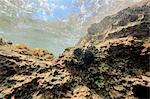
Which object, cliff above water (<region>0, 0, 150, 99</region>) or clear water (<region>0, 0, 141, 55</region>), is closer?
cliff above water (<region>0, 0, 150, 99</region>)

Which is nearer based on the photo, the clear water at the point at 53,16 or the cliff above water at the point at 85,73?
the cliff above water at the point at 85,73

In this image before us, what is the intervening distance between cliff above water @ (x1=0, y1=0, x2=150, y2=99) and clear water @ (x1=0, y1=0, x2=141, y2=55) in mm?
22304

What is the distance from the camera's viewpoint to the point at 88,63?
834 cm

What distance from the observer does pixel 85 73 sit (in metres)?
8.16

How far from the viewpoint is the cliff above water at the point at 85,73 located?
24.9ft

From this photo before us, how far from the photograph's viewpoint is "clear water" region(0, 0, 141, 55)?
113 feet

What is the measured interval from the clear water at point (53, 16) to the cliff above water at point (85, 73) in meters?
22.3

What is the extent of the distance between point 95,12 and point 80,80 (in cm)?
2797

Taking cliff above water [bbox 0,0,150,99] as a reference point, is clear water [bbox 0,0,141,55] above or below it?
above

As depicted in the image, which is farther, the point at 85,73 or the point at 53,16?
the point at 53,16

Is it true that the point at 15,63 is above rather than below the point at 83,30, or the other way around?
below

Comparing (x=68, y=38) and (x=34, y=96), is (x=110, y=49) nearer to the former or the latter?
(x=34, y=96)

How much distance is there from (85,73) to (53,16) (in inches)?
1182

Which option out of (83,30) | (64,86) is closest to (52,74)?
(64,86)
